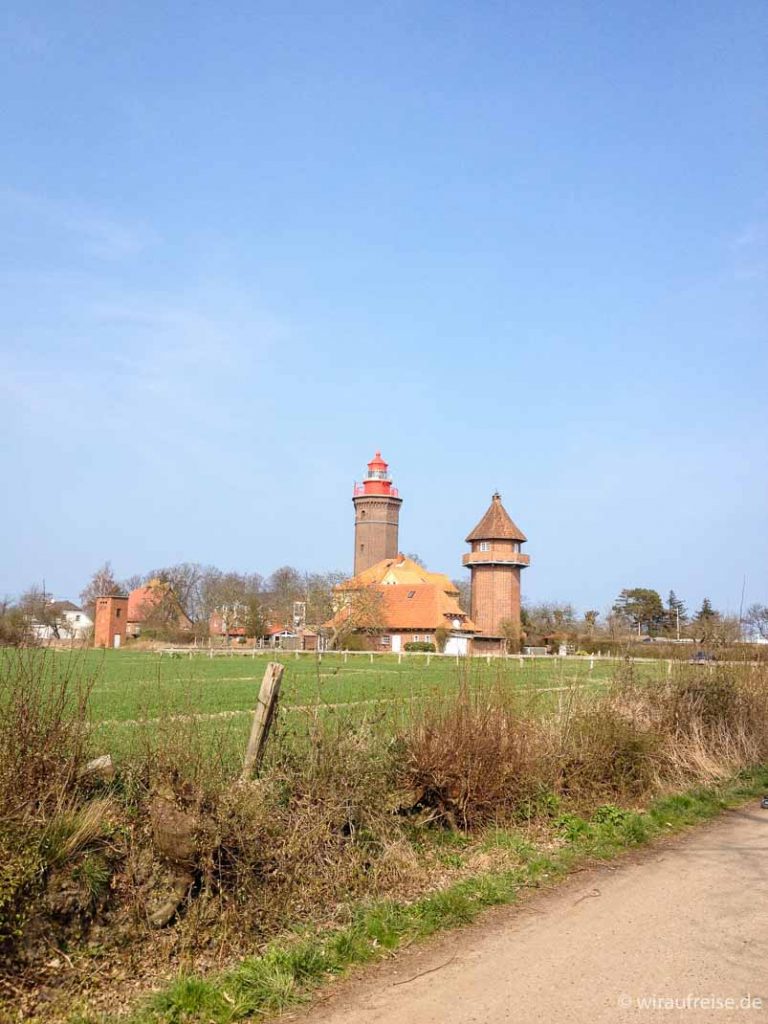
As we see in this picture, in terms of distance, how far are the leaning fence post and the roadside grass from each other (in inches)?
54.9

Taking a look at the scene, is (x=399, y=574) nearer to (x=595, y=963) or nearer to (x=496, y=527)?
(x=496, y=527)

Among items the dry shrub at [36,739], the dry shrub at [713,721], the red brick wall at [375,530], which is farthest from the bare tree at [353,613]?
the dry shrub at [36,739]

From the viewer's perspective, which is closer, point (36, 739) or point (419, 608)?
point (36, 739)

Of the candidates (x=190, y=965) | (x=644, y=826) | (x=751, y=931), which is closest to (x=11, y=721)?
(x=190, y=965)

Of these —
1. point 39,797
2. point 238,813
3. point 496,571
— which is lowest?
point 238,813

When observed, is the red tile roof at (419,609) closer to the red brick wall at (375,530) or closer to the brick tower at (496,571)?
the brick tower at (496,571)

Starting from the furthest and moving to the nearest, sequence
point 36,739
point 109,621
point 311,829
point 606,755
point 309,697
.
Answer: point 109,621 < point 606,755 < point 309,697 < point 311,829 < point 36,739

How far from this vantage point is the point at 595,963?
5605mm

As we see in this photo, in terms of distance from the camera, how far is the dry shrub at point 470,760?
8.40 m

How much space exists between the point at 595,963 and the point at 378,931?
1.42 metres

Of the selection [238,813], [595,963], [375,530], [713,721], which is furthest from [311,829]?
[375,530]

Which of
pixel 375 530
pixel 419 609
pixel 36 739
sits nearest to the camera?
pixel 36 739

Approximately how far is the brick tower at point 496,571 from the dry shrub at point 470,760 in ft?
236

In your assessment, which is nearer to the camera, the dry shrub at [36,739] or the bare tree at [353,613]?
the dry shrub at [36,739]
